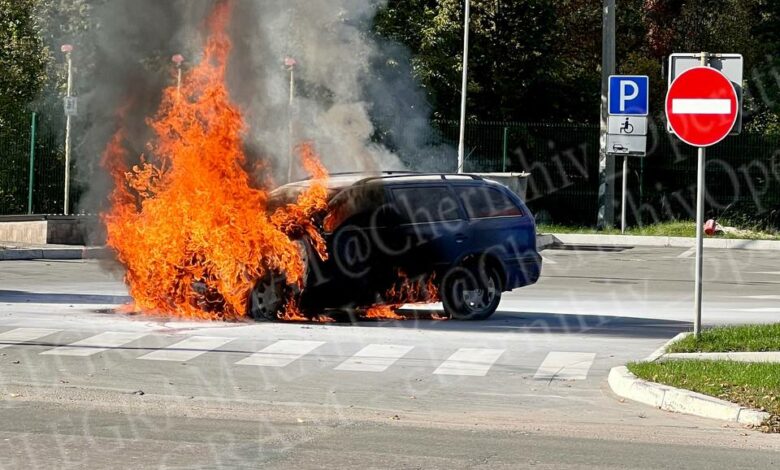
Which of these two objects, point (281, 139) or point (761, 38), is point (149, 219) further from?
point (761, 38)

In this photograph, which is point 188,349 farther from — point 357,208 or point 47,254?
point 47,254

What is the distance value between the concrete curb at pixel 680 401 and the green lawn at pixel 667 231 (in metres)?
21.5

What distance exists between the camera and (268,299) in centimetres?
1538

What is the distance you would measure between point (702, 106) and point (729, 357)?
263cm

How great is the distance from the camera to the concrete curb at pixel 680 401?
31.7ft

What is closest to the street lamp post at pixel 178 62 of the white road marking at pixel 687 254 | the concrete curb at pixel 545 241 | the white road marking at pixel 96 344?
the white road marking at pixel 96 344

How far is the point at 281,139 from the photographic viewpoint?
19.9 metres

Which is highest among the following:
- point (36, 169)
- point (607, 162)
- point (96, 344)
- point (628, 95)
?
point (628, 95)

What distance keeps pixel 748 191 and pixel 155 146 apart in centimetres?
2157

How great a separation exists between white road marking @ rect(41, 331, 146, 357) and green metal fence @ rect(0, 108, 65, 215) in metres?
18.8

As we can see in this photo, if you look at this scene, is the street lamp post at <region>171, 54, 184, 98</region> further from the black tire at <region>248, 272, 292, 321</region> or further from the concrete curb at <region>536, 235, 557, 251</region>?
the concrete curb at <region>536, 235, 557, 251</region>

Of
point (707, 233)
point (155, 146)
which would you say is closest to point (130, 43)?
point (155, 146)

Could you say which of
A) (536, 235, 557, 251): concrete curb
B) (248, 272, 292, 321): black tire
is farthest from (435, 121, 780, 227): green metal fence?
(248, 272, 292, 321): black tire

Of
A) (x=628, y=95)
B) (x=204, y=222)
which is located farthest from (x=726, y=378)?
(x=628, y=95)
